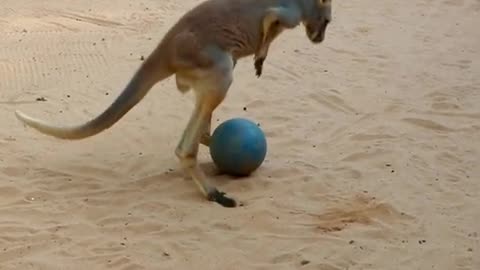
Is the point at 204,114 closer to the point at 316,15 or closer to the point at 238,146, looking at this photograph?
the point at 238,146

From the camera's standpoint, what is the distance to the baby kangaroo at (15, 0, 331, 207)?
524cm

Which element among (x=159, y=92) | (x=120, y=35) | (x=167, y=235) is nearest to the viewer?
(x=167, y=235)

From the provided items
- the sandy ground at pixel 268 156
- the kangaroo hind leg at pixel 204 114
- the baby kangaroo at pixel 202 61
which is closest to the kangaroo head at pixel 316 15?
the baby kangaroo at pixel 202 61

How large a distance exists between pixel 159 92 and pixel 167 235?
2371 mm

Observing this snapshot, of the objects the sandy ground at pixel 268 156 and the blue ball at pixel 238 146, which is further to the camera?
the blue ball at pixel 238 146

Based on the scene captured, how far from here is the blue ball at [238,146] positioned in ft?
18.1

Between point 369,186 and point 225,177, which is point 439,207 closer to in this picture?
point 369,186

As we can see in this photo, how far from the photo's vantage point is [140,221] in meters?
5.11

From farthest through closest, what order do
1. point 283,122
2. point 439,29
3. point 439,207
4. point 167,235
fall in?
point 439,29 < point 283,122 < point 439,207 < point 167,235

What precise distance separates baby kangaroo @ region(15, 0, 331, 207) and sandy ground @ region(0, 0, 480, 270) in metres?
0.36

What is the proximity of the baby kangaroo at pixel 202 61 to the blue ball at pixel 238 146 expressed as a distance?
17 centimetres

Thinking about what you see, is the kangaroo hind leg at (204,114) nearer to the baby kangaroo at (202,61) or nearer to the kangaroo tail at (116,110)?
the baby kangaroo at (202,61)

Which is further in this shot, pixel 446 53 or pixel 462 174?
pixel 446 53

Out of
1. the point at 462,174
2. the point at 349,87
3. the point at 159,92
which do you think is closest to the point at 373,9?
the point at 349,87
